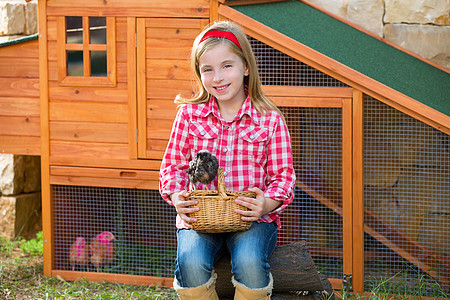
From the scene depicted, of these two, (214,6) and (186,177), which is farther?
(214,6)

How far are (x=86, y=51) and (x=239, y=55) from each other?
1.23 meters

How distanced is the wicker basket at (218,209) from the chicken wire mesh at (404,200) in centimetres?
139

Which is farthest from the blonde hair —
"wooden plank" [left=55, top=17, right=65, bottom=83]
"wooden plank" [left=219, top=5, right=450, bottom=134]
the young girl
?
"wooden plank" [left=55, top=17, right=65, bottom=83]

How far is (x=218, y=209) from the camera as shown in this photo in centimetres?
212

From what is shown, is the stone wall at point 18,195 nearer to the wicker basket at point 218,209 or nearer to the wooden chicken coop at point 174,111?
the wooden chicken coop at point 174,111

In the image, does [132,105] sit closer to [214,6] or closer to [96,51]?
[96,51]

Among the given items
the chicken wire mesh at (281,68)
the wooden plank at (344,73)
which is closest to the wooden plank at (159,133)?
the chicken wire mesh at (281,68)

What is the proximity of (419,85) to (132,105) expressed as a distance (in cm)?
154

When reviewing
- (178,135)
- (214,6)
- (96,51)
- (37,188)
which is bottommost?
(37,188)

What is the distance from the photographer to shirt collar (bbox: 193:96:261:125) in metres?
2.43

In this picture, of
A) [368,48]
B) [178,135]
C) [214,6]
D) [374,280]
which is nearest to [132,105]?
[214,6]

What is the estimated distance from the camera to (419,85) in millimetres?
3100

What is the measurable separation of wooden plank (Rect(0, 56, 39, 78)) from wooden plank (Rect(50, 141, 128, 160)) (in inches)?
16.8

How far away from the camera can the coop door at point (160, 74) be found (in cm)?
319
